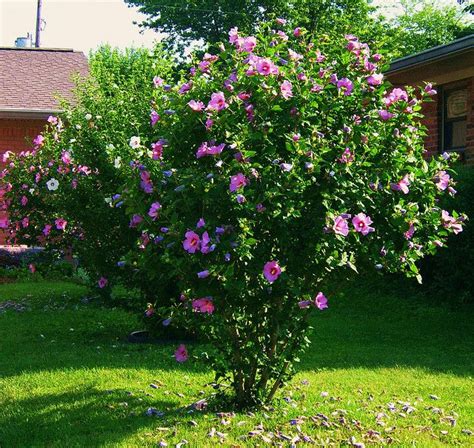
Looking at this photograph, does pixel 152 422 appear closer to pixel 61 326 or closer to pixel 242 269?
pixel 242 269

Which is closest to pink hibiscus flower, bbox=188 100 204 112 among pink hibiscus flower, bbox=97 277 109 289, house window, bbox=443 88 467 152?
pink hibiscus flower, bbox=97 277 109 289

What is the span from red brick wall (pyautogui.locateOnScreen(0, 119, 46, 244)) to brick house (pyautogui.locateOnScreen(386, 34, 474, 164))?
8.88 metres

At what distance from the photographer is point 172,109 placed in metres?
4.61

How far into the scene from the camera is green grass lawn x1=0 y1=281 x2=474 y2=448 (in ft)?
14.9

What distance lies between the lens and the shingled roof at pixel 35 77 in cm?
1672

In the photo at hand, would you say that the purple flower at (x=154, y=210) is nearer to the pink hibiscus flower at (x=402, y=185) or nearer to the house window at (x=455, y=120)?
the pink hibiscus flower at (x=402, y=185)

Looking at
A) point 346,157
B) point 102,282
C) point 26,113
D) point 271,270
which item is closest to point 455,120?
point 102,282

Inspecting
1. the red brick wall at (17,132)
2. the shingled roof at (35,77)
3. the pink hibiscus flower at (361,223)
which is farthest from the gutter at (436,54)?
the red brick wall at (17,132)

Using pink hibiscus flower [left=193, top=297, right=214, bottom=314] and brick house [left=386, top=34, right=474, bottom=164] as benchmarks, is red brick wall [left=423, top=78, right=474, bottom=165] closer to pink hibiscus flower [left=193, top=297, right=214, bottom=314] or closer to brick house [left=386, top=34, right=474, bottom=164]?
brick house [left=386, top=34, right=474, bottom=164]

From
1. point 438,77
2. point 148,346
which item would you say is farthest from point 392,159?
point 438,77

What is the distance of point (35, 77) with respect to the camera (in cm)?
1889

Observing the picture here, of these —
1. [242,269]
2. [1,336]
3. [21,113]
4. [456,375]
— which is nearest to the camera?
[242,269]

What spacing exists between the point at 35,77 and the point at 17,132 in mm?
2482

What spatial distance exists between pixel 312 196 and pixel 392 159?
611mm
